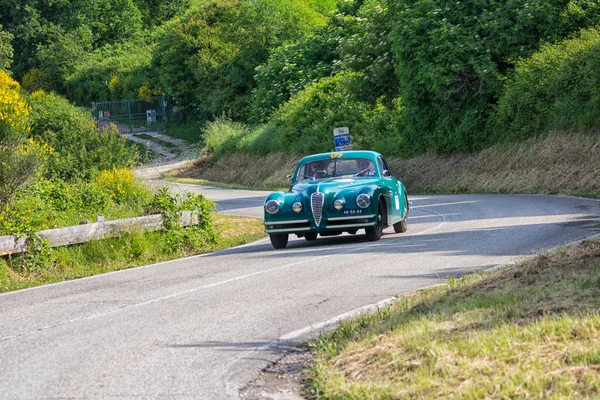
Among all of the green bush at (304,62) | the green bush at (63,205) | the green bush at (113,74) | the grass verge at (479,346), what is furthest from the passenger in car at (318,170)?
the green bush at (113,74)

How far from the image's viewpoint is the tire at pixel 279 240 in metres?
18.0

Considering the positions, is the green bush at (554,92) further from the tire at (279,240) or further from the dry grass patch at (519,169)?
the tire at (279,240)

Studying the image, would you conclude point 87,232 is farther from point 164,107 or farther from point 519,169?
point 164,107

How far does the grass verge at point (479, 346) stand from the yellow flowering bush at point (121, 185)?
12.8m

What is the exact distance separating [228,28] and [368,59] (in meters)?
27.8

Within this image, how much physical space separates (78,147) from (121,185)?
12.1ft

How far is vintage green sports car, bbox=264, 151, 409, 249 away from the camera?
17328 millimetres

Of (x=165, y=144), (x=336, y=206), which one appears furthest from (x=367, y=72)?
(x=165, y=144)

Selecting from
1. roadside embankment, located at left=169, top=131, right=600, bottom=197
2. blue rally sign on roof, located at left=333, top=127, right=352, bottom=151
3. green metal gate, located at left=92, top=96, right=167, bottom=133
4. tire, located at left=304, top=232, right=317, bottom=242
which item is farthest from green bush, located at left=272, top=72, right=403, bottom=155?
green metal gate, located at left=92, top=96, right=167, bottom=133

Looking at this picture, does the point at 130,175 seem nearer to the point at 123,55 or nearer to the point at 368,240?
the point at 368,240

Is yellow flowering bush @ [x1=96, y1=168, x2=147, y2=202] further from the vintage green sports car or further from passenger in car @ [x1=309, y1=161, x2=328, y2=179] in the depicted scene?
the vintage green sports car

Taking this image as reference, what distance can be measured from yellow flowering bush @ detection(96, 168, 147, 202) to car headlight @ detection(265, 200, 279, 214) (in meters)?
4.61

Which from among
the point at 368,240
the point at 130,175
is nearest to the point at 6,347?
the point at 368,240

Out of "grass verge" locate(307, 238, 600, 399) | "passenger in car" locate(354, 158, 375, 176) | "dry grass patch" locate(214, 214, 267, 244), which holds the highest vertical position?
"passenger in car" locate(354, 158, 375, 176)
